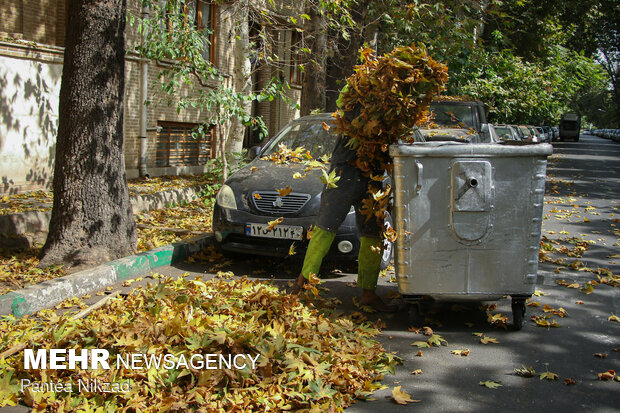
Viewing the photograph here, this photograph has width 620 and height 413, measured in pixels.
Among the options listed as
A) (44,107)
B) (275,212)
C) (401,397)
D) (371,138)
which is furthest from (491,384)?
(44,107)

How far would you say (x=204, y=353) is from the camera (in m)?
3.64

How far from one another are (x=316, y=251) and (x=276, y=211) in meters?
1.41

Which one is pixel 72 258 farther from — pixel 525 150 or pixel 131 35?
pixel 131 35

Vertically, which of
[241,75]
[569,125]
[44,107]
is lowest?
[44,107]

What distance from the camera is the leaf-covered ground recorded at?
338 cm

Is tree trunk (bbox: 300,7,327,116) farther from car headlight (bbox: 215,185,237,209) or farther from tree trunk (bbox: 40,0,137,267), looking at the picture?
tree trunk (bbox: 40,0,137,267)

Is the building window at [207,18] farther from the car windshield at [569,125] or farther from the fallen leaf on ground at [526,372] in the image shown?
the car windshield at [569,125]

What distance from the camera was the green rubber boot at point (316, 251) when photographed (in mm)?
5188

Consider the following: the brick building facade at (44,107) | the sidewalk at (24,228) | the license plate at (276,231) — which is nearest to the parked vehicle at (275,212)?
the license plate at (276,231)

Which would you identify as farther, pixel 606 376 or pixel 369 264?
pixel 369 264

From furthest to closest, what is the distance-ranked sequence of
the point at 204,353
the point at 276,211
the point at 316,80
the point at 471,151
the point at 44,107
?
the point at 316,80, the point at 44,107, the point at 276,211, the point at 471,151, the point at 204,353

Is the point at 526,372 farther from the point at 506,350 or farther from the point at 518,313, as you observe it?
the point at 518,313

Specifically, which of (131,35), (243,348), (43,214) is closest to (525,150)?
(243,348)

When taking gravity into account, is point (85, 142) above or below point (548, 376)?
above
